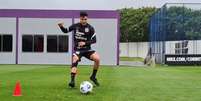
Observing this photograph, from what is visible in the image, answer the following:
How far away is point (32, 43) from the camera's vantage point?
53219 mm

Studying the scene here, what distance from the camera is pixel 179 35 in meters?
46.7

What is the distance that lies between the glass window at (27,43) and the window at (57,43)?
1649 millimetres

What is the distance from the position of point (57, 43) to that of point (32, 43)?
2.34m

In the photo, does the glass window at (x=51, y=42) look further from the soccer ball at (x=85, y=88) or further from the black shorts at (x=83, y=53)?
the soccer ball at (x=85, y=88)

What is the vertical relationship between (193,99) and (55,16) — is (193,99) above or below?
below

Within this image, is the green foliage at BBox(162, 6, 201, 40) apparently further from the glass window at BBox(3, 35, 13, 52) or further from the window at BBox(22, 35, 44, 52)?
the glass window at BBox(3, 35, 13, 52)

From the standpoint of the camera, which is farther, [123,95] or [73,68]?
[73,68]

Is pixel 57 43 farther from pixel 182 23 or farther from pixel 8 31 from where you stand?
pixel 182 23

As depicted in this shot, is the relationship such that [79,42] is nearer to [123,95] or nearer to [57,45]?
[123,95]

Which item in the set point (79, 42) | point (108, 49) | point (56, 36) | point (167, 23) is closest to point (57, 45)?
point (56, 36)

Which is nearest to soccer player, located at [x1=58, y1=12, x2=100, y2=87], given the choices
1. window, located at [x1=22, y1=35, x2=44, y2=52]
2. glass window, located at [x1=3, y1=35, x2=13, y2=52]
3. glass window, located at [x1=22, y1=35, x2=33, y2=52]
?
window, located at [x1=22, y1=35, x2=44, y2=52]

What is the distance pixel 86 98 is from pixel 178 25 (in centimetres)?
3549

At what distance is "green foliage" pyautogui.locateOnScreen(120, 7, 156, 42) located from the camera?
89.6 m

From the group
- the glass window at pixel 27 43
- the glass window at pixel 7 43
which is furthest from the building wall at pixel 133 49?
the glass window at pixel 7 43
